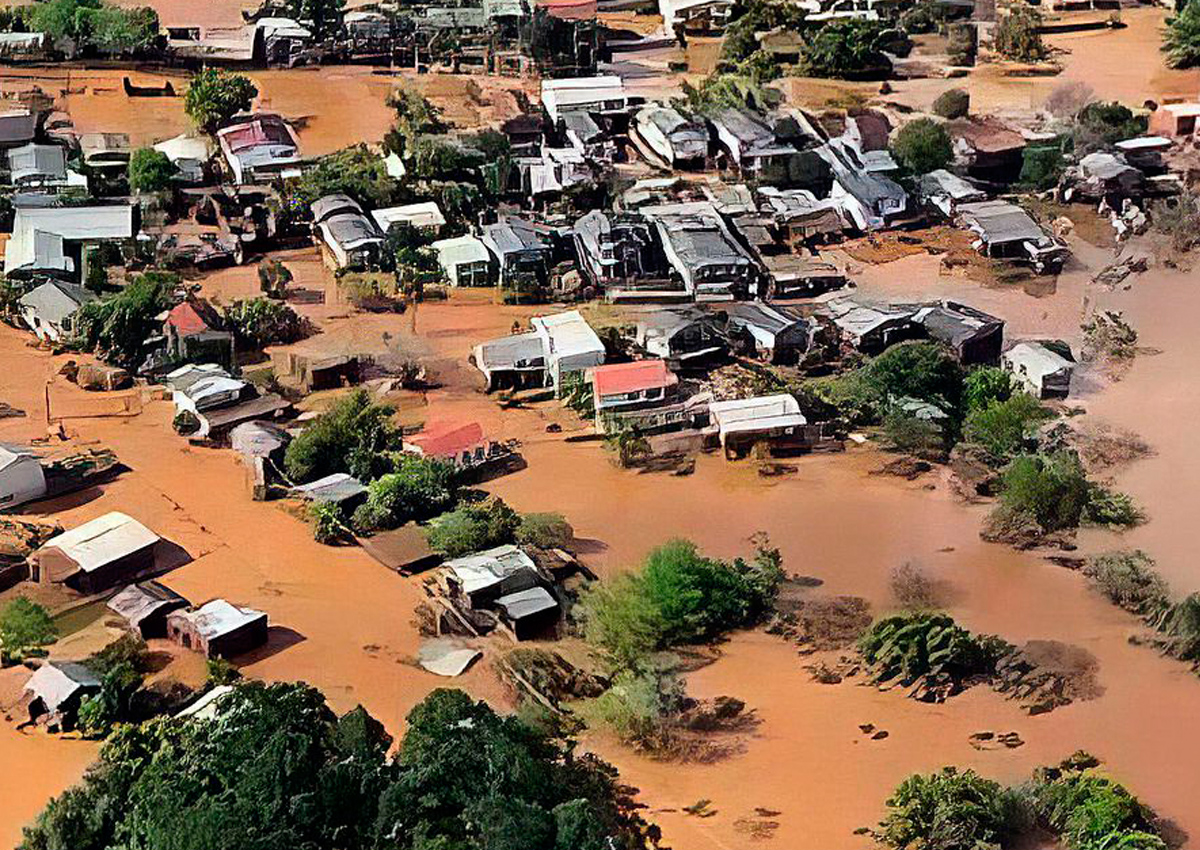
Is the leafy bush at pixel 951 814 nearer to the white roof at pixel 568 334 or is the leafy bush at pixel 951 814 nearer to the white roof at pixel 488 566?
the white roof at pixel 488 566

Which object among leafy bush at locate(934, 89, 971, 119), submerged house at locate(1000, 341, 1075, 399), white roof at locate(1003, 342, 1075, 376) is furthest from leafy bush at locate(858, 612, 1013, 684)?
leafy bush at locate(934, 89, 971, 119)

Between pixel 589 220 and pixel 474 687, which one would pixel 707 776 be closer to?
pixel 474 687

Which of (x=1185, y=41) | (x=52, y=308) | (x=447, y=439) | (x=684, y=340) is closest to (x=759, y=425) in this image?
(x=684, y=340)

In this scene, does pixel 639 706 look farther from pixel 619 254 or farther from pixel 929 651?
pixel 619 254

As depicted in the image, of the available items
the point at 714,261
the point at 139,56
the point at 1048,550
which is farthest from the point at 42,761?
the point at 139,56

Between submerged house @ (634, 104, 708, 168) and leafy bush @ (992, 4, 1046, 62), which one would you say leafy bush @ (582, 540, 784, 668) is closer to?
submerged house @ (634, 104, 708, 168)

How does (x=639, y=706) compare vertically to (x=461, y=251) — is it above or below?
below
